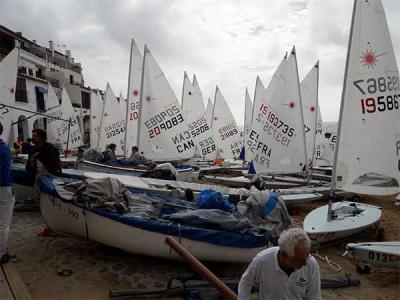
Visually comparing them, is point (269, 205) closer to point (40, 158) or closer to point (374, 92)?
point (374, 92)

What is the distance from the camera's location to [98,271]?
154 inches

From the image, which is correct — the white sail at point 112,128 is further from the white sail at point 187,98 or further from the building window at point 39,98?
the building window at point 39,98

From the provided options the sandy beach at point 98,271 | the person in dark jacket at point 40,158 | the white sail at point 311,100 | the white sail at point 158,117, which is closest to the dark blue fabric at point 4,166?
the person in dark jacket at point 40,158

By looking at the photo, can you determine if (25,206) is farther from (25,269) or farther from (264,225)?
(264,225)

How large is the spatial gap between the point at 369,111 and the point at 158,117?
684 centimetres

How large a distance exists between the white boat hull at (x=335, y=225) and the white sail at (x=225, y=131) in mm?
12276

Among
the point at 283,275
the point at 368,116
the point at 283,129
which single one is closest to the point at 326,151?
the point at 283,129

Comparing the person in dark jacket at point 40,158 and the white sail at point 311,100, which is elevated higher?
the white sail at point 311,100

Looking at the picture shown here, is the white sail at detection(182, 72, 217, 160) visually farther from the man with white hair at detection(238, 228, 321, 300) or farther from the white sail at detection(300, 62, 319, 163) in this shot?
the man with white hair at detection(238, 228, 321, 300)

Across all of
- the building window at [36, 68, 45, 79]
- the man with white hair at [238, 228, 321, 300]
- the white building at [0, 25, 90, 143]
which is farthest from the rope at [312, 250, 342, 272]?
the building window at [36, 68, 45, 79]

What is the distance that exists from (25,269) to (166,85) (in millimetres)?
8020

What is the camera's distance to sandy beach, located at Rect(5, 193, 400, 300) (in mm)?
3482

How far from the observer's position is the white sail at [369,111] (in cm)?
525

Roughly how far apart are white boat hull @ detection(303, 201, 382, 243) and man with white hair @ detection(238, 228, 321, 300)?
10.9ft
